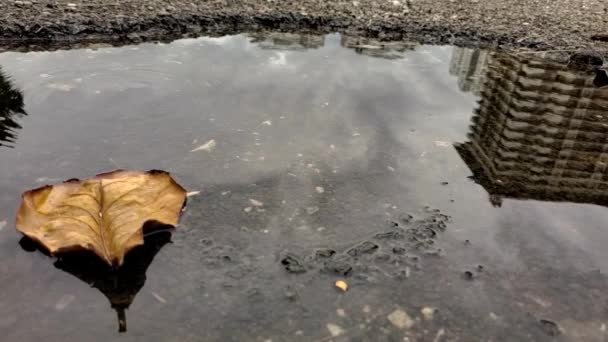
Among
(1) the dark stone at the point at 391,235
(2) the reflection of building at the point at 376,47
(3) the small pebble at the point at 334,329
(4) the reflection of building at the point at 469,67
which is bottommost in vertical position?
(3) the small pebble at the point at 334,329

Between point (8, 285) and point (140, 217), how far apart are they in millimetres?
383

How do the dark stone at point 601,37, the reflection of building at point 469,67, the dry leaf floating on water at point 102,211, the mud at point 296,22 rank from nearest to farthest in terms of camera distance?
the dry leaf floating on water at point 102,211 → the reflection of building at point 469,67 → the mud at point 296,22 → the dark stone at point 601,37

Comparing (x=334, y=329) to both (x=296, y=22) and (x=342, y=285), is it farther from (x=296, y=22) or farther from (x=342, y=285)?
(x=296, y=22)

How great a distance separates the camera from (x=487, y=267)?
154cm

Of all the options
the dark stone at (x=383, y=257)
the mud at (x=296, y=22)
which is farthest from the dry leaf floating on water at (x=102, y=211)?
the mud at (x=296, y=22)

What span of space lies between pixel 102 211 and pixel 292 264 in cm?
60

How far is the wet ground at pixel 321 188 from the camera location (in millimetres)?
1346

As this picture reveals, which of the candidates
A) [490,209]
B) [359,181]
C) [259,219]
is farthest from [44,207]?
[490,209]

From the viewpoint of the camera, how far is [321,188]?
1854 millimetres

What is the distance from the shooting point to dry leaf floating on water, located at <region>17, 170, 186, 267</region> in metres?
1.42

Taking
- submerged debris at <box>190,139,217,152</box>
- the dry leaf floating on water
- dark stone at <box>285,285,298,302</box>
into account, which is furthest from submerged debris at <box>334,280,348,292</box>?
submerged debris at <box>190,139,217,152</box>

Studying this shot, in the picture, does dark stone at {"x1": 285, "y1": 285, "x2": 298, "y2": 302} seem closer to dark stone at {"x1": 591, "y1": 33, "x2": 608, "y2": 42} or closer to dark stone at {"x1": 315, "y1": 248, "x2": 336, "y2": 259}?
dark stone at {"x1": 315, "y1": 248, "x2": 336, "y2": 259}

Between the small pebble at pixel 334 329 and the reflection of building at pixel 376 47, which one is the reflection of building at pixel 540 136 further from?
the small pebble at pixel 334 329

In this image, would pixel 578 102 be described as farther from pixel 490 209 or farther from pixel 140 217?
pixel 140 217
